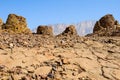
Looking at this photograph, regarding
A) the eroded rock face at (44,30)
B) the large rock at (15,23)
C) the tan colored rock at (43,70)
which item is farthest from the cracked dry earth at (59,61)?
the large rock at (15,23)

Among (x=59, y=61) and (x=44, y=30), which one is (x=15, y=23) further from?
(x=59, y=61)

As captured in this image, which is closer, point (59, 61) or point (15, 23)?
point (59, 61)

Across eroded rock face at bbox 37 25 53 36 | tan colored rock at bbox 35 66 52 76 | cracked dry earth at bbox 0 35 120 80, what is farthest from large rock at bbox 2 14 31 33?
tan colored rock at bbox 35 66 52 76

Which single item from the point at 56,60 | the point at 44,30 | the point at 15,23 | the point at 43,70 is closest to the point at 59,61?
the point at 56,60

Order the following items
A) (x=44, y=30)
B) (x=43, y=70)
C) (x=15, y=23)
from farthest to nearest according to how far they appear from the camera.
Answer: (x=15, y=23)
(x=44, y=30)
(x=43, y=70)

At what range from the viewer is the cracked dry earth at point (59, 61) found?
784 centimetres

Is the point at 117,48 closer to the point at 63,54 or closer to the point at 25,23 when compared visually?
the point at 63,54

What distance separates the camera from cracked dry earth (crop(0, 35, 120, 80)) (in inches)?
309

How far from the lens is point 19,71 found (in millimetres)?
7758

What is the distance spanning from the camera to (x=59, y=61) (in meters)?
8.48

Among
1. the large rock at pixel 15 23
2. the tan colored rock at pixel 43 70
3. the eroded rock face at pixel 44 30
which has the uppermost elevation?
the large rock at pixel 15 23

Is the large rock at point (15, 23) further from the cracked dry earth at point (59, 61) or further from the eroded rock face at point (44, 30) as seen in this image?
the cracked dry earth at point (59, 61)

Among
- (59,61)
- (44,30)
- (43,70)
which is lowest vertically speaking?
(43,70)

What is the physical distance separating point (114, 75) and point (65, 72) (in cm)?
160
